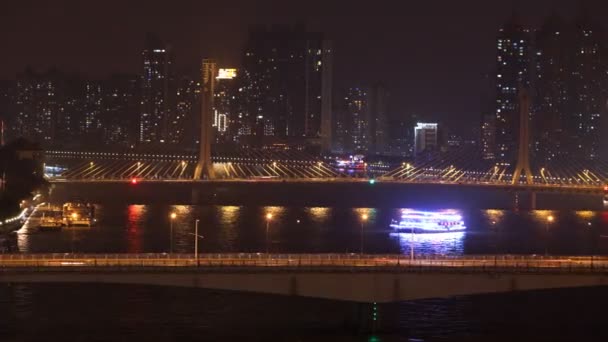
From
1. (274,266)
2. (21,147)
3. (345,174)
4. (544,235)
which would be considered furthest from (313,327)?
(345,174)

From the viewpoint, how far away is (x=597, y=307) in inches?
709

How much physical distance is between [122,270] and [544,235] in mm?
16946

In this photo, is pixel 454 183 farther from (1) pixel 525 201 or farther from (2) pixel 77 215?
(2) pixel 77 215

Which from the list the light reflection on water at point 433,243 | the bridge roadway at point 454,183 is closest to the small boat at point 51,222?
the light reflection on water at point 433,243

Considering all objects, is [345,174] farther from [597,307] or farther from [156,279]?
[156,279]

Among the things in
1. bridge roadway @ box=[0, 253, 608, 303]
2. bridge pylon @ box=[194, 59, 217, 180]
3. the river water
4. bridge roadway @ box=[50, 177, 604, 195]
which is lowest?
the river water

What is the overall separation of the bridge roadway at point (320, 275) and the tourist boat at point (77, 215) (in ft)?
50.8

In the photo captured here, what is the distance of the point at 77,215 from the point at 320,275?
1729 cm

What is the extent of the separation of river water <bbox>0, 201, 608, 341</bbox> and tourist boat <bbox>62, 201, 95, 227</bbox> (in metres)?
0.75

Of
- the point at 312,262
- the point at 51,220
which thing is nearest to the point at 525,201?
the point at 51,220

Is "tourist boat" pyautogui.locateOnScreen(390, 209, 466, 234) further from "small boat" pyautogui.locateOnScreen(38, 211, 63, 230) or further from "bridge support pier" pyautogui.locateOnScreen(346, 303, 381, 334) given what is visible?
"bridge support pier" pyautogui.locateOnScreen(346, 303, 381, 334)

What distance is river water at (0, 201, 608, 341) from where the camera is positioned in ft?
48.0

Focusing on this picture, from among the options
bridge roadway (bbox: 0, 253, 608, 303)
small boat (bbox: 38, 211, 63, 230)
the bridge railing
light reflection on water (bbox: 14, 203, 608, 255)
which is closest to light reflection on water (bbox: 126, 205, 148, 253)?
light reflection on water (bbox: 14, 203, 608, 255)

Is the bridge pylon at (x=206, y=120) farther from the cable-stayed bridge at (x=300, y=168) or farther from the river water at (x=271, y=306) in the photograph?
the river water at (x=271, y=306)
